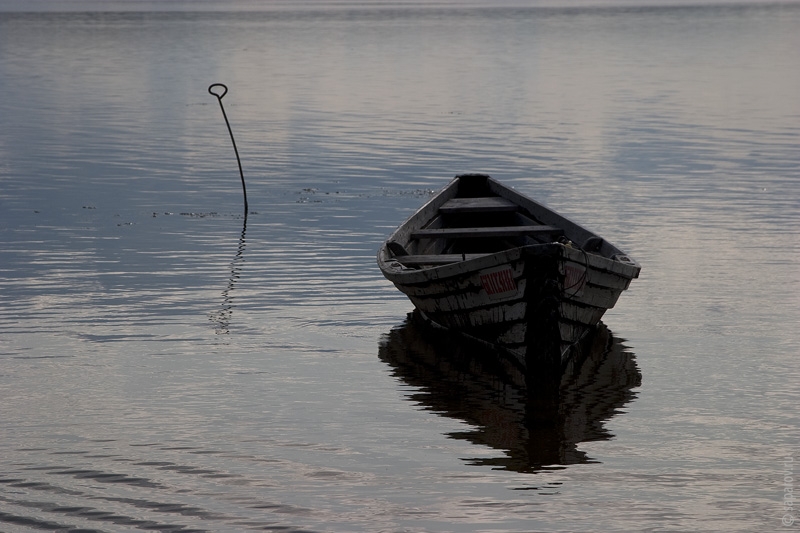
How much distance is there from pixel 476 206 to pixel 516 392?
540 centimetres

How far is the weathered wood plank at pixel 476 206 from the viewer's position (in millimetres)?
16219

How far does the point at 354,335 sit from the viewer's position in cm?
1322

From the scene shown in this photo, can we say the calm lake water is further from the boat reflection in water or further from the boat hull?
the boat hull

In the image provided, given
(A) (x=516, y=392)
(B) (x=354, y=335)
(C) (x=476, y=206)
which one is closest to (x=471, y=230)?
(C) (x=476, y=206)

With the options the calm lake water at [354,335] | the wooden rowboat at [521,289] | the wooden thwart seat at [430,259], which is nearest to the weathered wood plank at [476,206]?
the calm lake water at [354,335]

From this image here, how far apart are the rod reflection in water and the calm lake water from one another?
0.04 metres

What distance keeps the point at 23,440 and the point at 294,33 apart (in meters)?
85.4

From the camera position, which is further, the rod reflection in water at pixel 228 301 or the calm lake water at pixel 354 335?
the rod reflection in water at pixel 228 301

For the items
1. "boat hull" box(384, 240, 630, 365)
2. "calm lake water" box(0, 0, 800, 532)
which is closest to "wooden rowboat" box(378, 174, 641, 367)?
"boat hull" box(384, 240, 630, 365)

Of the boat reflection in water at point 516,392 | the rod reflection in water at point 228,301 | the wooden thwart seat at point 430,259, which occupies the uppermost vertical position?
the wooden thwart seat at point 430,259

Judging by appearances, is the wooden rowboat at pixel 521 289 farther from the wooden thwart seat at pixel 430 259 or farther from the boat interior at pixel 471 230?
the boat interior at pixel 471 230

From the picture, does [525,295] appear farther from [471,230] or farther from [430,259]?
[471,230]

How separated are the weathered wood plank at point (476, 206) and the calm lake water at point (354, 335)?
1258 millimetres

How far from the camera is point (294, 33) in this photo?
93.2 meters
